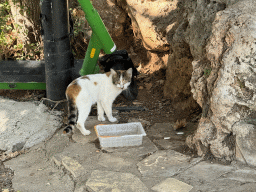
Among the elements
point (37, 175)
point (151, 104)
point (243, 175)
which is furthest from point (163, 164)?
point (151, 104)

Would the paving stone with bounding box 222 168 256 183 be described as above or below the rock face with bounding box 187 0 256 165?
below

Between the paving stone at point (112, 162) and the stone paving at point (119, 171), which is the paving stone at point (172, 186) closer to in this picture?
the stone paving at point (119, 171)

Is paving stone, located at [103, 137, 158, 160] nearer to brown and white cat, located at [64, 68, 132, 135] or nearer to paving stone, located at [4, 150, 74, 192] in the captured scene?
brown and white cat, located at [64, 68, 132, 135]

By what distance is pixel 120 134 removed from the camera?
395 cm

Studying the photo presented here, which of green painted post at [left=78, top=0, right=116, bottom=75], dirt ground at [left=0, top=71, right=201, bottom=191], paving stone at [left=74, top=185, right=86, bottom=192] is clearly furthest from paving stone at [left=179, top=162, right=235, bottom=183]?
green painted post at [left=78, top=0, right=116, bottom=75]

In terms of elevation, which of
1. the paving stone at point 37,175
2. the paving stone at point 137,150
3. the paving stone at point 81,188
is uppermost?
the paving stone at point 137,150

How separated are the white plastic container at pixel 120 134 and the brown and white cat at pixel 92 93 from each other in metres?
A: 0.25

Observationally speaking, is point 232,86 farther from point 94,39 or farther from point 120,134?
point 94,39

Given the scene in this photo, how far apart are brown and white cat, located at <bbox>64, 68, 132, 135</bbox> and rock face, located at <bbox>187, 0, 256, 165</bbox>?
1388 mm

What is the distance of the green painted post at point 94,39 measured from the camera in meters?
4.24

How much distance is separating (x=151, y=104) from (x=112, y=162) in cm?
211

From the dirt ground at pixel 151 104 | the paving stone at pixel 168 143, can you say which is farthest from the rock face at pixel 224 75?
the dirt ground at pixel 151 104

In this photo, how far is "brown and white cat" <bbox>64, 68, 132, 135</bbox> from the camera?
3.82 m

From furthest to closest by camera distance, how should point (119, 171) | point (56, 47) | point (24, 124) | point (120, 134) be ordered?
point (56, 47)
point (24, 124)
point (120, 134)
point (119, 171)
